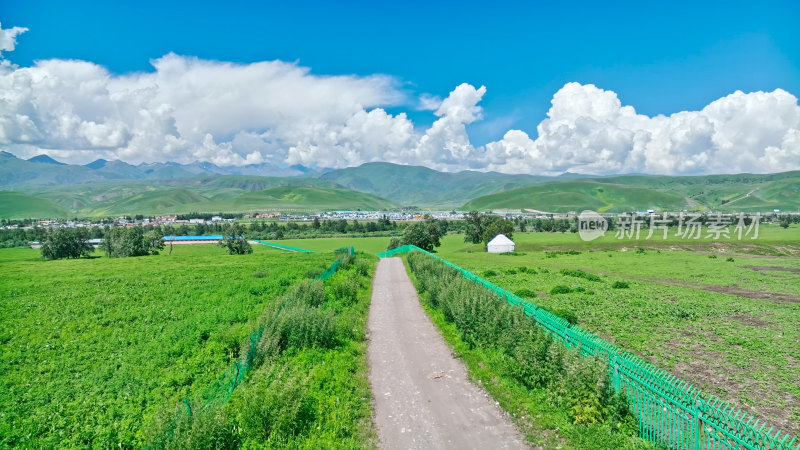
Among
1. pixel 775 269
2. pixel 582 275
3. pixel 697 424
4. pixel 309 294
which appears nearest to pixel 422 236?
Answer: pixel 582 275

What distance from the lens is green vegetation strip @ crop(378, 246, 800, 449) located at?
652 centimetres

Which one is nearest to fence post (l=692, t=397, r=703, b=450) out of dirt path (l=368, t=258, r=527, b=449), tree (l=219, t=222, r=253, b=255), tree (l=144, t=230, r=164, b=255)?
dirt path (l=368, t=258, r=527, b=449)

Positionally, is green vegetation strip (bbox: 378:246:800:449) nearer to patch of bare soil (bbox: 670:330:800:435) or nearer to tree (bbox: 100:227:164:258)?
patch of bare soil (bbox: 670:330:800:435)

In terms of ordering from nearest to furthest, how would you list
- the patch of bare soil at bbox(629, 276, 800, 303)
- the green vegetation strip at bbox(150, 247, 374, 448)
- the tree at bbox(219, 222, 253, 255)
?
the green vegetation strip at bbox(150, 247, 374, 448) → the patch of bare soil at bbox(629, 276, 800, 303) → the tree at bbox(219, 222, 253, 255)

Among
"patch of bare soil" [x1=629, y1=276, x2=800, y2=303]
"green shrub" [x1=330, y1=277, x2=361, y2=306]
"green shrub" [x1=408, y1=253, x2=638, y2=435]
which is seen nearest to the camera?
"green shrub" [x1=408, y1=253, x2=638, y2=435]

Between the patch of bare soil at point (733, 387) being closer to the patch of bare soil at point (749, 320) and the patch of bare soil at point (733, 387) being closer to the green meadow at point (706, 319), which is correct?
the green meadow at point (706, 319)

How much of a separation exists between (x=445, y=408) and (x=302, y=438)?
389cm

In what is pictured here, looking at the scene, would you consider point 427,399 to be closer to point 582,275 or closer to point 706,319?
point 706,319

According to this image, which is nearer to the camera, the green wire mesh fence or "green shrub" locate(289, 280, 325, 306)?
the green wire mesh fence

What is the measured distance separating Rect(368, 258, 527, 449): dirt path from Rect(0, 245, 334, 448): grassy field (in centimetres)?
570

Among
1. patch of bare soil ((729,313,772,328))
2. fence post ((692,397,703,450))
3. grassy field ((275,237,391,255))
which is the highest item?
fence post ((692,397,703,450))

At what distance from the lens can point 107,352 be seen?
15.0 meters

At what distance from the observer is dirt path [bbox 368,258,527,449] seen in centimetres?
908

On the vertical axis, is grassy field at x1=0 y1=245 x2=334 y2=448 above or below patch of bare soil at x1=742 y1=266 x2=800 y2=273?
above
